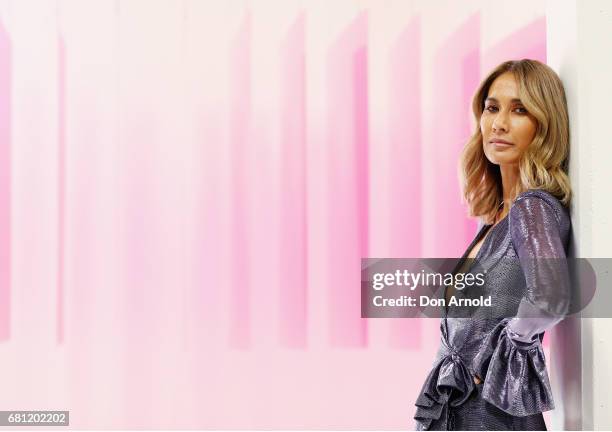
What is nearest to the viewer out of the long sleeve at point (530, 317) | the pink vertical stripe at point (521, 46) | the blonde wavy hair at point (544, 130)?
the long sleeve at point (530, 317)

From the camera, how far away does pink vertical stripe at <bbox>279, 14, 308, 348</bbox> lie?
2336mm

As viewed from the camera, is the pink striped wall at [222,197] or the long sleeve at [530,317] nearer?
the long sleeve at [530,317]

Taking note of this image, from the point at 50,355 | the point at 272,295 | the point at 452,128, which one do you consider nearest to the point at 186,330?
the point at 272,295

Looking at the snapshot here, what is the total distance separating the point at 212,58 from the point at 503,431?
1.60m

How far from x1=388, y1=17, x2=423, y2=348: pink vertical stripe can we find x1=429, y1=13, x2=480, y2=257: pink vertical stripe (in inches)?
2.5

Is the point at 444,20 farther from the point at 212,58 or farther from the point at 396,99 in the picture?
the point at 212,58

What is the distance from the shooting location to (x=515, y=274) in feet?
4.10

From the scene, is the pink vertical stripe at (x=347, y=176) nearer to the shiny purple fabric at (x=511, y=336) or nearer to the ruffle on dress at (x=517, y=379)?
the shiny purple fabric at (x=511, y=336)

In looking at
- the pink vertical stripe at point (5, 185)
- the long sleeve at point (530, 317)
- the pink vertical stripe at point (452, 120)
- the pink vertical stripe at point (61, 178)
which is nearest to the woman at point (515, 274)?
the long sleeve at point (530, 317)

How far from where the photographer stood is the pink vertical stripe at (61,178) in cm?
234

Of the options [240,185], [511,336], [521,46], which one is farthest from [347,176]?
[511,336]

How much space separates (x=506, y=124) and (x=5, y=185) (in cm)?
176

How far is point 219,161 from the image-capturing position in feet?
7.75

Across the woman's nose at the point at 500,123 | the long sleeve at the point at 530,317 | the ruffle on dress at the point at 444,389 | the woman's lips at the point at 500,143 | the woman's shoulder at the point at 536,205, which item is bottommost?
the ruffle on dress at the point at 444,389
